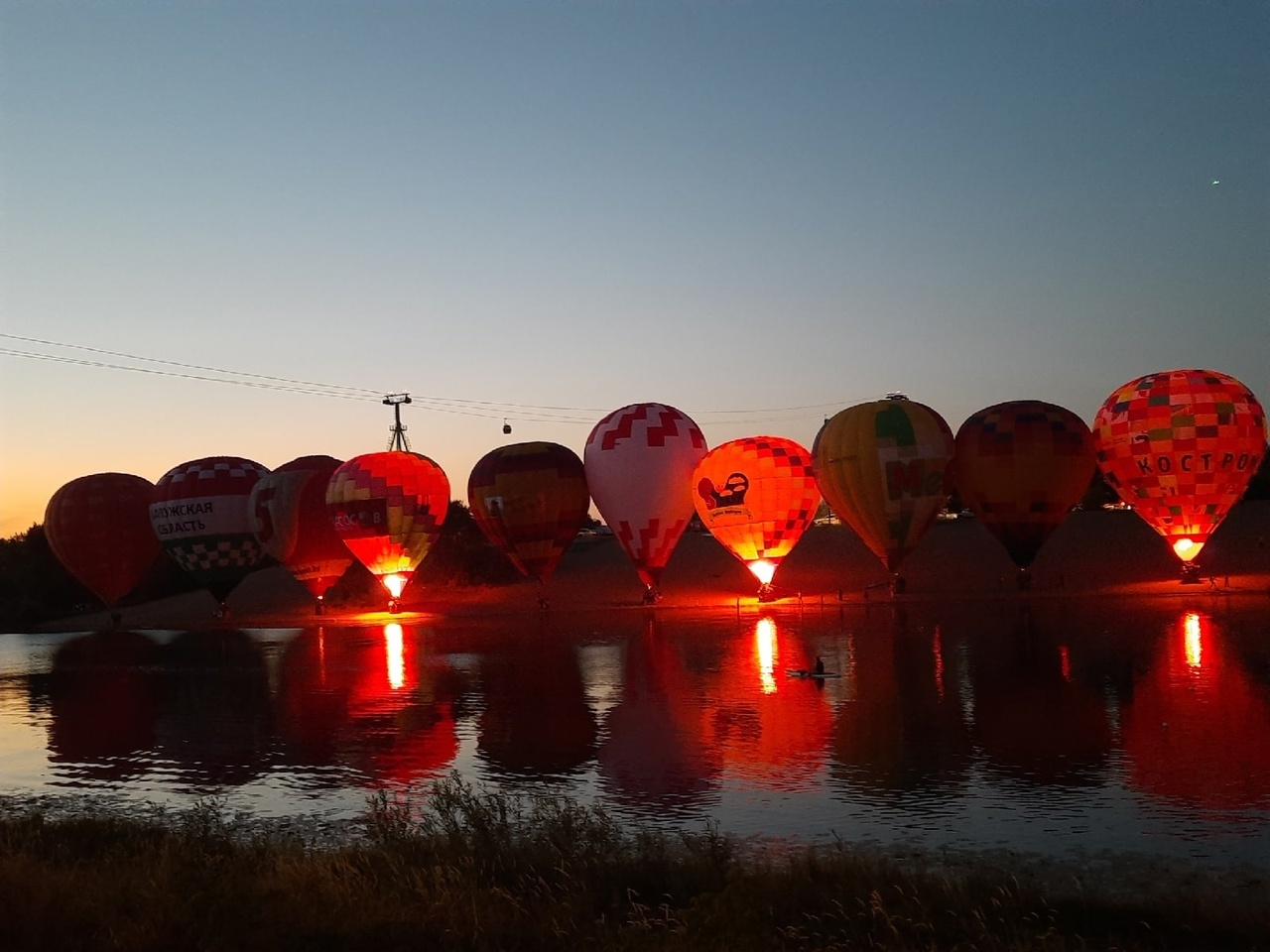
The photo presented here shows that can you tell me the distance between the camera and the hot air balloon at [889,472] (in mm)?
33531

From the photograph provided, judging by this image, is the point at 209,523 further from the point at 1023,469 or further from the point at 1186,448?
the point at 1186,448

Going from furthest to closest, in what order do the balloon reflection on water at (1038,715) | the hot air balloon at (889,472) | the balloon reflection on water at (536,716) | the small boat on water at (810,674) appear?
the hot air balloon at (889,472) < the small boat on water at (810,674) < the balloon reflection on water at (536,716) < the balloon reflection on water at (1038,715)

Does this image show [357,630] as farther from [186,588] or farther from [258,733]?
[186,588]

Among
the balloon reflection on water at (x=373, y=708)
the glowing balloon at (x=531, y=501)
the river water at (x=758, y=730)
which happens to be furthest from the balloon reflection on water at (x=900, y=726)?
the glowing balloon at (x=531, y=501)

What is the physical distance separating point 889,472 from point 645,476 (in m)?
7.12

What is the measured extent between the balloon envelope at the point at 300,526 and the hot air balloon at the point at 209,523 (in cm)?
61

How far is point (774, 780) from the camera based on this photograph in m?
12.8

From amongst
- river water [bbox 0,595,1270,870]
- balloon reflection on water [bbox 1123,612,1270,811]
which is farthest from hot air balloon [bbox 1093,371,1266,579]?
balloon reflection on water [bbox 1123,612,1270,811]

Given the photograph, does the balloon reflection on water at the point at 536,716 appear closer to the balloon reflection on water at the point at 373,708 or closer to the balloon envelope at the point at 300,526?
the balloon reflection on water at the point at 373,708

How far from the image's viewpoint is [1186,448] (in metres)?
34.0

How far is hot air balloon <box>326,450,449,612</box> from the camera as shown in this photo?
39.4m

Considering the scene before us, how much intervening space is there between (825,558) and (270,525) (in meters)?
20.4

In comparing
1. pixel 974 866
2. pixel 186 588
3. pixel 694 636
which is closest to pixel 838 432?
pixel 694 636

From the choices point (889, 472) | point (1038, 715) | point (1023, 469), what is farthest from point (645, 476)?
point (1038, 715)
